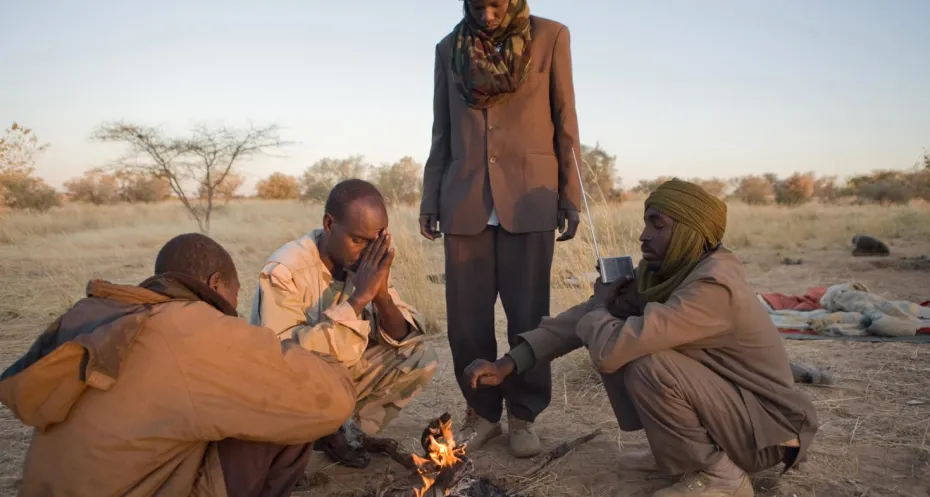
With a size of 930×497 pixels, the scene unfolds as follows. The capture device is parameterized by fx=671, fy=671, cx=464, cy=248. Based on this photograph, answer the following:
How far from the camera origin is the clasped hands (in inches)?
114

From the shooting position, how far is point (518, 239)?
3348mm

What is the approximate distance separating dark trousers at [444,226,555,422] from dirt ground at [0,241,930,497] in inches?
11.1

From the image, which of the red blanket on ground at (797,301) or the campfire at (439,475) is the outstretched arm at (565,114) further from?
the red blanket on ground at (797,301)

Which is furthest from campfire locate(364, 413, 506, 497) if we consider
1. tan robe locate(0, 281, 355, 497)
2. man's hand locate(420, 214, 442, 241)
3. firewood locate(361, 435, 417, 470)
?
man's hand locate(420, 214, 442, 241)

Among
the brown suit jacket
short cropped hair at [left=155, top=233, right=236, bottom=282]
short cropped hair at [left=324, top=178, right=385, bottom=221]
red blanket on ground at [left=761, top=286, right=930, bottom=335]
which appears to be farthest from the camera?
red blanket on ground at [left=761, top=286, right=930, bottom=335]

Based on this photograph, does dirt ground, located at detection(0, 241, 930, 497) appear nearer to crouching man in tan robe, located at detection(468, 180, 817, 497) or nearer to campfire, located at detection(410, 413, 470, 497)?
crouching man in tan robe, located at detection(468, 180, 817, 497)

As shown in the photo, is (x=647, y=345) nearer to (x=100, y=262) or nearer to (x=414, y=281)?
(x=414, y=281)

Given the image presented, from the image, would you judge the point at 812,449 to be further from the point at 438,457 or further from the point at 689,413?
the point at 438,457

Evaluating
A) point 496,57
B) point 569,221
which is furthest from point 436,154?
point 569,221

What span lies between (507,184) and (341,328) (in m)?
1.13

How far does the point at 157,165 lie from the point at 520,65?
15664 mm

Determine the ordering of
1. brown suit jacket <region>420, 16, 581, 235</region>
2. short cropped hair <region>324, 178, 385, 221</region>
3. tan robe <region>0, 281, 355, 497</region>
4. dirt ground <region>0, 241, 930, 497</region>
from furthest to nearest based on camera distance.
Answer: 1. brown suit jacket <region>420, 16, 581, 235</region>
2. dirt ground <region>0, 241, 930, 497</region>
3. short cropped hair <region>324, 178, 385, 221</region>
4. tan robe <region>0, 281, 355, 497</region>

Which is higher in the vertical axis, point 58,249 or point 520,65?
point 520,65

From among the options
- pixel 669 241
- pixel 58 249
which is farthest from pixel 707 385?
pixel 58 249
